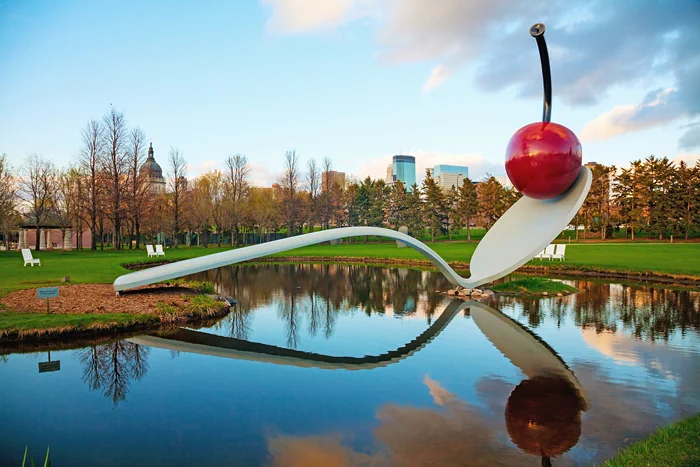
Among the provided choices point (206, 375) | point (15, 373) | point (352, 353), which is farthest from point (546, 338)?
point (15, 373)

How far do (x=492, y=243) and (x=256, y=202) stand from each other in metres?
44.1

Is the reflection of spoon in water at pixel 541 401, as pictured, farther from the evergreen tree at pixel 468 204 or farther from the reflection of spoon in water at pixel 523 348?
the evergreen tree at pixel 468 204

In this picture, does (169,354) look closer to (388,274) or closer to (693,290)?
(388,274)

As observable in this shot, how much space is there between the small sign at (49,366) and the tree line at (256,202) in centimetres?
3052

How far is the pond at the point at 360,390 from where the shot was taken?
472 centimetres

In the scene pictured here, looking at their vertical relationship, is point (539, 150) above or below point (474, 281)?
above

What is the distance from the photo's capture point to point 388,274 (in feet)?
73.2

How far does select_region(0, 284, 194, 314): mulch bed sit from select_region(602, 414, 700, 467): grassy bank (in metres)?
9.92

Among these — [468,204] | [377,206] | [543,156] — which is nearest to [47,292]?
[543,156]

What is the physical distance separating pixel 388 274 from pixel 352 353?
45.8 ft

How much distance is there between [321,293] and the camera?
52.9 feet

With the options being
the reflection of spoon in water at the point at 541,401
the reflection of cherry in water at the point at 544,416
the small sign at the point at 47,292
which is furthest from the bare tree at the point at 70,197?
the reflection of cherry in water at the point at 544,416

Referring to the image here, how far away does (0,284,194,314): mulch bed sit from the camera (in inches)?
416

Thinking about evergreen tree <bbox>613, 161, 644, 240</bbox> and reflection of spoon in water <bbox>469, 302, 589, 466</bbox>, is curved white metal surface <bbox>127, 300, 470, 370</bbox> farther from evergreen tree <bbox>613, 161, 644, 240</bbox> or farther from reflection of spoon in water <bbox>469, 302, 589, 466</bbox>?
evergreen tree <bbox>613, 161, 644, 240</bbox>
